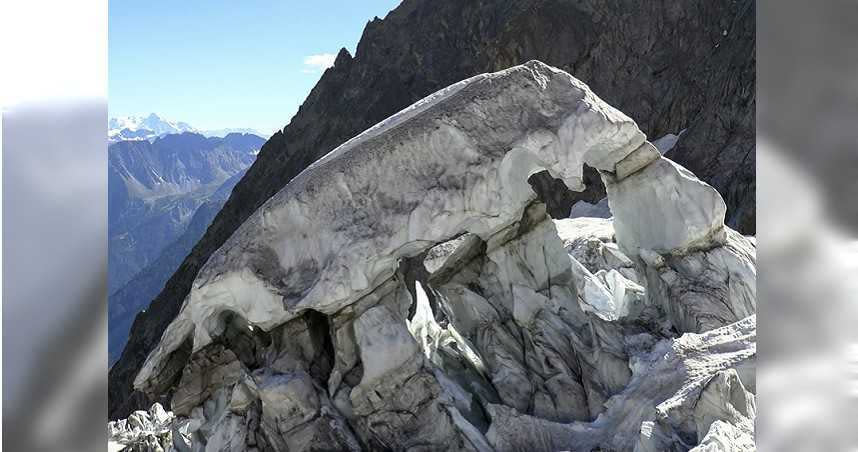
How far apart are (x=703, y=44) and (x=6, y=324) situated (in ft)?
102

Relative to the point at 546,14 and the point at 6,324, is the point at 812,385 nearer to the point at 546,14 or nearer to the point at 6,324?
the point at 6,324

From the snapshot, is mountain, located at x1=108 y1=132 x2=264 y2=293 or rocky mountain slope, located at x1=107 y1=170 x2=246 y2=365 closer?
rocky mountain slope, located at x1=107 y1=170 x2=246 y2=365

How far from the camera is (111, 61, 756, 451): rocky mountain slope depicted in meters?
5.22

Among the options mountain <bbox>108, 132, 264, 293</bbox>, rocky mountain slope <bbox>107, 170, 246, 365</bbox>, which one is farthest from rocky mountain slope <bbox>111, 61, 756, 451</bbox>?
mountain <bbox>108, 132, 264, 293</bbox>

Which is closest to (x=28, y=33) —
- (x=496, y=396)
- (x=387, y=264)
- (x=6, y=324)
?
(x=6, y=324)

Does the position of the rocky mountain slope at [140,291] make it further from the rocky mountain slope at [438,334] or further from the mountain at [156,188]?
the rocky mountain slope at [438,334]

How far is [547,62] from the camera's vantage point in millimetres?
30766

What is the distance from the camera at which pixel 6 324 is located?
131 centimetres

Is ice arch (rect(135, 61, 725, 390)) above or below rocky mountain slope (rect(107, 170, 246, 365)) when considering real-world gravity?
above

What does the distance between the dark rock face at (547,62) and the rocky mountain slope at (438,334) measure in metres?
13.8

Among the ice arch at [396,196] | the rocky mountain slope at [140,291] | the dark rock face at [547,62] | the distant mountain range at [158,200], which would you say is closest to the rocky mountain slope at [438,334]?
the ice arch at [396,196]

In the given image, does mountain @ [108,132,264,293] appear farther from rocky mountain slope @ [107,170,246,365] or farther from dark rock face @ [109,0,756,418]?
dark rock face @ [109,0,756,418]

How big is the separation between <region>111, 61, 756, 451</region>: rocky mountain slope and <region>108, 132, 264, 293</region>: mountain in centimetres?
13179

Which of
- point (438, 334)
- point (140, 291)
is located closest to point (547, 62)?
point (438, 334)
